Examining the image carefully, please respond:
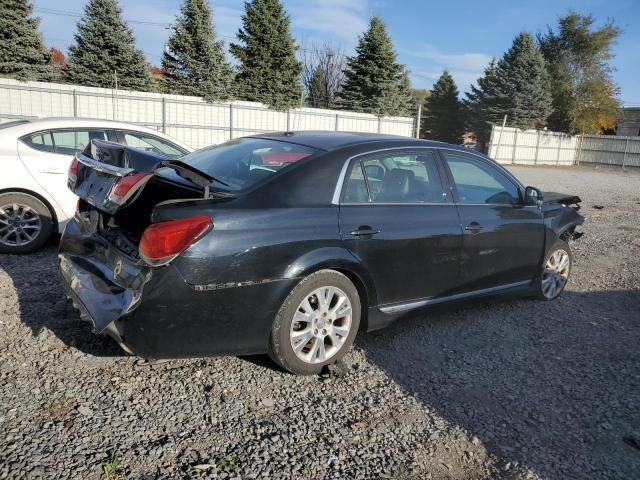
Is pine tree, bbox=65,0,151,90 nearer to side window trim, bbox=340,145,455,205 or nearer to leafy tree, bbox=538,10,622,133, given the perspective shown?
side window trim, bbox=340,145,455,205

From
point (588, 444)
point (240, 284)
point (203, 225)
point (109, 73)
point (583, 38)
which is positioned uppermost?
point (583, 38)

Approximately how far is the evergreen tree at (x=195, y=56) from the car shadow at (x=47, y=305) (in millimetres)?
18823

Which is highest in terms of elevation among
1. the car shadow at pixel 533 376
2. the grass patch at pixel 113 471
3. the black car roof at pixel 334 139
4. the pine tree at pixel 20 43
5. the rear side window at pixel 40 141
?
the pine tree at pixel 20 43

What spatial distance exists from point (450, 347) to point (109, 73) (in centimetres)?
2257

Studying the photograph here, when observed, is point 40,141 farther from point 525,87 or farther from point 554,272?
point 525,87

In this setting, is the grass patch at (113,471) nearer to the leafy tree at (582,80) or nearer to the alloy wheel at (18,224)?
the alloy wheel at (18,224)

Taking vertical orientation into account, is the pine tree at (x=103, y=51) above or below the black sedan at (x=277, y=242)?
above

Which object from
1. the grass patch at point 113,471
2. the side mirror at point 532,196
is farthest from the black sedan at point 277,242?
the grass patch at point 113,471

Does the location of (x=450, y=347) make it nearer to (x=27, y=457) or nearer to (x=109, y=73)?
(x=27, y=457)

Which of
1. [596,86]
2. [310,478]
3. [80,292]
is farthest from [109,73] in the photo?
[596,86]

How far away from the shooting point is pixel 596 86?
41.7 metres

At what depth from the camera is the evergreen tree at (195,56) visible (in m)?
23.1

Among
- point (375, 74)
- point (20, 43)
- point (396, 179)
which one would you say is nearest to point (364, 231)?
point (396, 179)

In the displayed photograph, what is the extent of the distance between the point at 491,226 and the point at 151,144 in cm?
429
